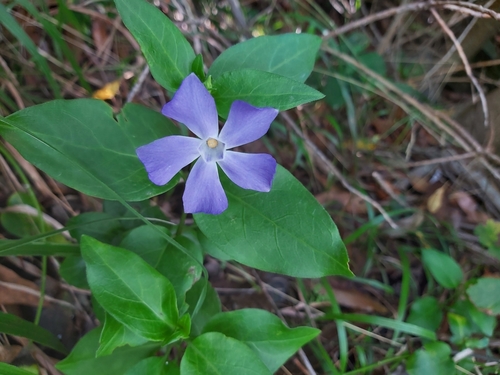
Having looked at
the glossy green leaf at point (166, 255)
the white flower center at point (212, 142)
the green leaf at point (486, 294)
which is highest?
the white flower center at point (212, 142)

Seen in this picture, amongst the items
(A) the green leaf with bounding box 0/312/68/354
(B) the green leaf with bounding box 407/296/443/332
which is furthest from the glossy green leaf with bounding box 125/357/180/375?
(B) the green leaf with bounding box 407/296/443/332

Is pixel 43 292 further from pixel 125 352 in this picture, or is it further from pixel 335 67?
pixel 335 67

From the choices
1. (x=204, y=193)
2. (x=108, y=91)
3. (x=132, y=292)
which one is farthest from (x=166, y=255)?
(x=108, y=91)

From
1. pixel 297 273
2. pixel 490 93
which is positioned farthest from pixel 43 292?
pixel 490 93

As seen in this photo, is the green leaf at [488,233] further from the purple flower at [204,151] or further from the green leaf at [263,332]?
the purple flower at [204,151]

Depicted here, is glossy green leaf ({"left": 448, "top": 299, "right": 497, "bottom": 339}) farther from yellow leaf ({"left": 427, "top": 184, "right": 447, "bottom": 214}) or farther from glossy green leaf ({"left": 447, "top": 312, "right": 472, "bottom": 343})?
yellow leaf ({"left": 427, "top": 184, "right": 447, "bottom": 214})

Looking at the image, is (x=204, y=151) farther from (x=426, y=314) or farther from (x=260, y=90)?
(x=426, y=314)

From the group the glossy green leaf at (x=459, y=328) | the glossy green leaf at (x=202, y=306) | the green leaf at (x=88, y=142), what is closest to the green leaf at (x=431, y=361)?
the glossy green leaf at (x=459, y=328)
